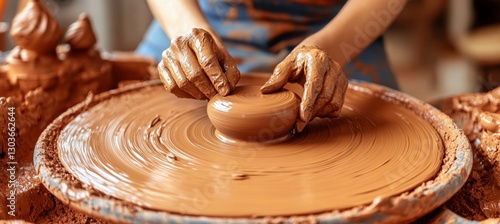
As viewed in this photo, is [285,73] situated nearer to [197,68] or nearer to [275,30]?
[197,68]

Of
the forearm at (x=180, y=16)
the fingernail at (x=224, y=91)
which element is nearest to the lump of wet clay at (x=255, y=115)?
the fingernail at (x=224, y=91)

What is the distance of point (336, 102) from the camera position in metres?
1.55

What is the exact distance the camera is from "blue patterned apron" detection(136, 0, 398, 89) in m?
2.43

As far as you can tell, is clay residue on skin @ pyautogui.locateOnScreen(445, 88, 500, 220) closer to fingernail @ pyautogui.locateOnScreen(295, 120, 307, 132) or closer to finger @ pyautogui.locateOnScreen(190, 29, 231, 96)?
fingernail @ pyautogui.locateOnScreen(295, 120, 307, 132)

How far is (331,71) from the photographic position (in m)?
1.54

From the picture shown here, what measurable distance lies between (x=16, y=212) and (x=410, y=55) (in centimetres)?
526

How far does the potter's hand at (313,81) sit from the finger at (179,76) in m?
0.20

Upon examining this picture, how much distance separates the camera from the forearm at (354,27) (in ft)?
6.18

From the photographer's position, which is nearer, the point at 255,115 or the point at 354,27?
the point at 255,115

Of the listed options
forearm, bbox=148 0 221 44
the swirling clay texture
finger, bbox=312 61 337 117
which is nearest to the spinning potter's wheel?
the swirling clay texture

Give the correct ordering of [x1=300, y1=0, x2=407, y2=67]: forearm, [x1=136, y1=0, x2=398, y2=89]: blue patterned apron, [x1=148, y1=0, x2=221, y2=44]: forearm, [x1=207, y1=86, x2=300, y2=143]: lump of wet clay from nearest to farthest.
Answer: [x1=207, y1=86, x2=300, y2=143]: lump of wet clay
[x1=300, y1=0, x2=407, y2=67]: forearm
[x1=148, y1=0, x2=221, y2=44]: forearm
[x1=136, y1=0, x2=398, y2=89]: blue patterned apron

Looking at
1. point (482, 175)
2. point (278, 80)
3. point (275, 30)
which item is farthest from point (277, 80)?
point (275, 30)

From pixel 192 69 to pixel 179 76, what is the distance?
0.05m

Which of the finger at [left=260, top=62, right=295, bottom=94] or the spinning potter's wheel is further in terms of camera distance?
the finger at [left=260, top=62, right=295, bottom=94]
